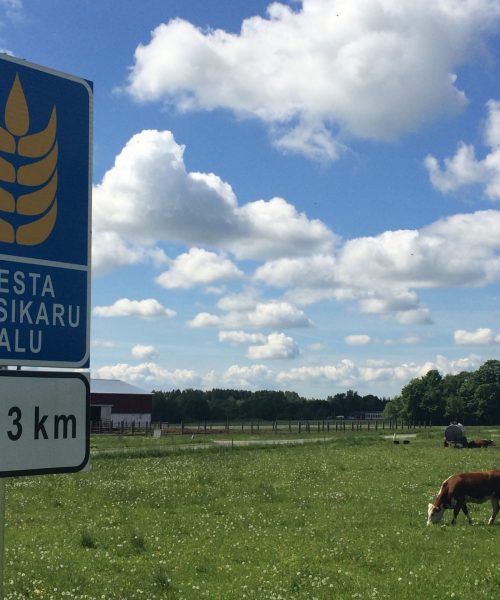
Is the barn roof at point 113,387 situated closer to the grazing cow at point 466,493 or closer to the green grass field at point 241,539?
the green grass field at point 241,539

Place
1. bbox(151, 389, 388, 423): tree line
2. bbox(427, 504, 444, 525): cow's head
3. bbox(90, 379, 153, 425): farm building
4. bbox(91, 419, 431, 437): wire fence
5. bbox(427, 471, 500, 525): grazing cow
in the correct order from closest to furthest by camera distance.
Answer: bbox(427, 504, 444, 525): cow's head < bbox(427, 471, 500, 525): grazing cow < bbox(91, 419, 431, 437): wire fence < bbox(90, 379, 153, 425): farm building < bbox(151, 389, 388, 423): tree line

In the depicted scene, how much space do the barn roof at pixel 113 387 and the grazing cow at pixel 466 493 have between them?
85.5 m

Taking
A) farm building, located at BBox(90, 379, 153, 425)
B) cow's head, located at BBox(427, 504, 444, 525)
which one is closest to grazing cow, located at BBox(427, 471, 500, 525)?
cow's head, located at BBox(427, 504, 444, 525)

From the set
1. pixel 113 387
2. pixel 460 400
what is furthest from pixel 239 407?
pixel 113 387

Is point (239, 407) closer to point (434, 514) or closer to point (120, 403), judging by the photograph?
point (120, 403)

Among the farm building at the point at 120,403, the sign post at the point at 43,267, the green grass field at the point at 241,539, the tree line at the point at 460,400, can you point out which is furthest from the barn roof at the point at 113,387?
the sign post at the point at 43,267

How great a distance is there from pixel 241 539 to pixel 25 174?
1290 centimetres

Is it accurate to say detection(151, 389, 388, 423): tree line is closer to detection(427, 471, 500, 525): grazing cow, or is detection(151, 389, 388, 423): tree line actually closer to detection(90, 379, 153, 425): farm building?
detection(90, 379, 153, 425): farm building

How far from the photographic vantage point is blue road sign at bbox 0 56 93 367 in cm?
343

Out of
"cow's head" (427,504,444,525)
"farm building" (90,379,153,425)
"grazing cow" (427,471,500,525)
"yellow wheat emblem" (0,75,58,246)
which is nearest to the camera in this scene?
"yellow wheat emblem" (0,75,58,246)

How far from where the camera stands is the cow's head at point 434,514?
56.0 ft

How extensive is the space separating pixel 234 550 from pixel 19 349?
11.5 meters

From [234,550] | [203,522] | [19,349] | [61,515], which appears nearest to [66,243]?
[19,349]

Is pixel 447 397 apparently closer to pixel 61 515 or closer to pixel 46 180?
pixel 61 515
